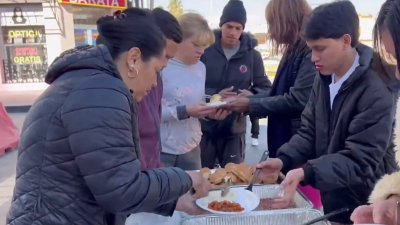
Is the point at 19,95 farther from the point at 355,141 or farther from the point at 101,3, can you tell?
the point at 355,141

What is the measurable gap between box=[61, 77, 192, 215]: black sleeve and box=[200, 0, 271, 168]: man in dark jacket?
1.61m

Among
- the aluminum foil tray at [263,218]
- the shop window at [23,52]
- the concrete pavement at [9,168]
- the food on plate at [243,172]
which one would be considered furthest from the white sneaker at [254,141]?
the shop window at [23,52]

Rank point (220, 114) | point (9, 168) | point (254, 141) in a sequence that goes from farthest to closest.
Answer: point (254, 141)
point (9, 168)
point (220, 114)

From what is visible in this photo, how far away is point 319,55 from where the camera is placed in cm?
148

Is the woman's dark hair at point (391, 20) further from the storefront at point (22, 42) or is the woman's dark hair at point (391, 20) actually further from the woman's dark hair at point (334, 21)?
the storefront at point (22, 42)

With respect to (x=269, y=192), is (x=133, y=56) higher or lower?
higher

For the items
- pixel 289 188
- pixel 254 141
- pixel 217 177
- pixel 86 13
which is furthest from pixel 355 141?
pixel 86 13

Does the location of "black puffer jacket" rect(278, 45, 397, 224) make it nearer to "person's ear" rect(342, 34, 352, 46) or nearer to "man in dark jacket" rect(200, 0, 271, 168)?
"person's ear" rect(342, 34, 352, 46)

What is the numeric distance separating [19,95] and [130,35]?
8941 millimetres

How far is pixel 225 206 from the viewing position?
1.40 meters

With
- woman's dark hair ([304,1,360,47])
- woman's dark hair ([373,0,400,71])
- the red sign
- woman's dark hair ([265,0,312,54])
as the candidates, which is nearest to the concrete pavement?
woman's dark hair ([265,0,312,54])

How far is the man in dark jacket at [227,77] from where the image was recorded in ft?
8.33

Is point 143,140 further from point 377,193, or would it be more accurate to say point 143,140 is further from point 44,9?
point 44,9

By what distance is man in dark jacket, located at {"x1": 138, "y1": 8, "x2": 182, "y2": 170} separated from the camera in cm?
151
